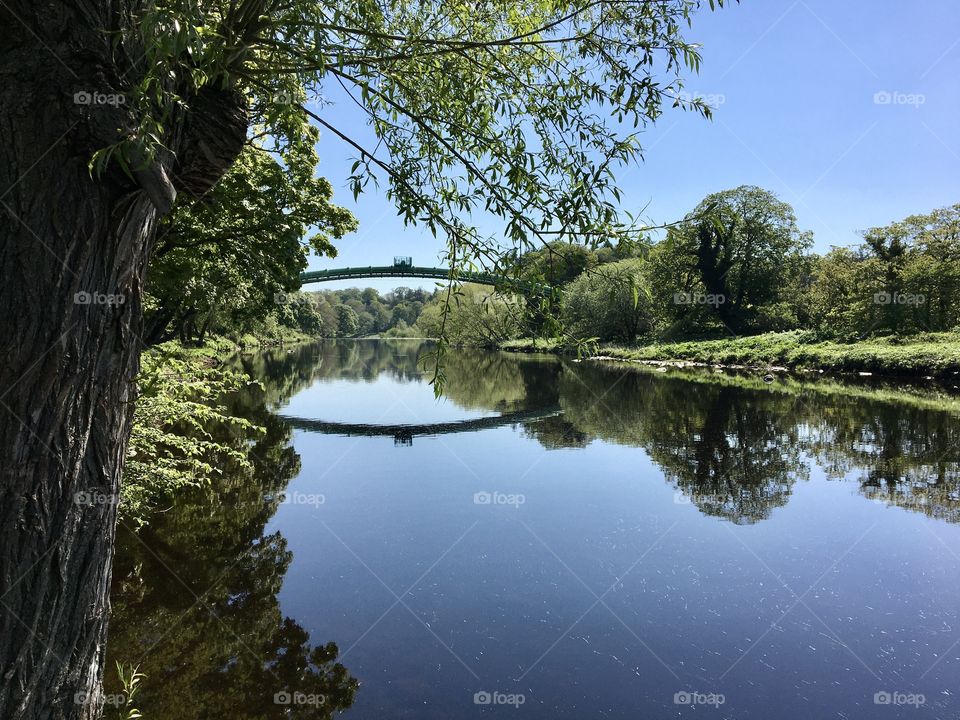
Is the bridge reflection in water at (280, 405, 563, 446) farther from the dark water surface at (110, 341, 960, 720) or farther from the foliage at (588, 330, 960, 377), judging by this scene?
the foliage at (588, 330, 960, 377)

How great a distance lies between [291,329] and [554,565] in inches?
3704

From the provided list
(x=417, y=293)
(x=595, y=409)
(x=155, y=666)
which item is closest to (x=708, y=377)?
(x=595, y=409)

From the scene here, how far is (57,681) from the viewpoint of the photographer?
2414 mm

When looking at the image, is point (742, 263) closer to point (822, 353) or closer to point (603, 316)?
point (603, 316)

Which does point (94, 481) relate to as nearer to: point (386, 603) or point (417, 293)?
point (386, 603)

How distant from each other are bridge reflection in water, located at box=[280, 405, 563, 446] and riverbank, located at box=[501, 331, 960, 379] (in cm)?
269

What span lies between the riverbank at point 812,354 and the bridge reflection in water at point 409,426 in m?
2.69

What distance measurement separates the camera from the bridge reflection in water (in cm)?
1915

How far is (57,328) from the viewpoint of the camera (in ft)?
7.63

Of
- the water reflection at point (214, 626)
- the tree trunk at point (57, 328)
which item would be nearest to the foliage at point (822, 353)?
the water reflection at point (214, 626)

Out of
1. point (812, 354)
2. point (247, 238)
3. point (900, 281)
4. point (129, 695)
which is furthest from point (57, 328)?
point (900, 281)

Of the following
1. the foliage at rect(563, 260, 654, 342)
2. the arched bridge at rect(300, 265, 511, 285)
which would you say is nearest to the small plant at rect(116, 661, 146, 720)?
the foliage at rect(563, 260, 654, 342)

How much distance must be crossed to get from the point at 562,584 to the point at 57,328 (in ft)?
22.0

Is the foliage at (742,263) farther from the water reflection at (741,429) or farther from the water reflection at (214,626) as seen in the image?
the water reflection at (214,626)
